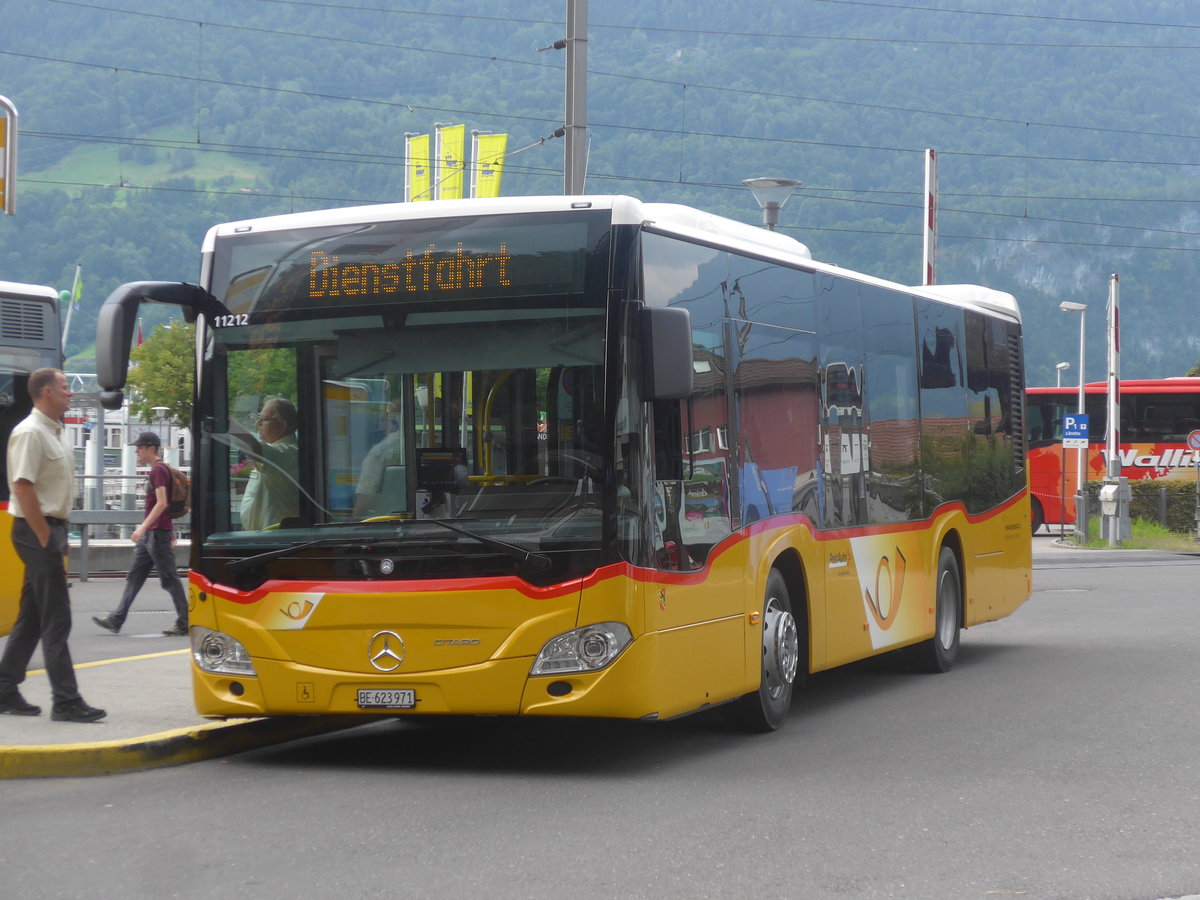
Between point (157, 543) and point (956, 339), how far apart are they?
6.95 m

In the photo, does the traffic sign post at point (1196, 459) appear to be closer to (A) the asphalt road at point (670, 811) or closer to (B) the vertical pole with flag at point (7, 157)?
(A) the asphalt road at point (670, 811)

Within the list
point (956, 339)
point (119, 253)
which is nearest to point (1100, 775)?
point (956, 339)

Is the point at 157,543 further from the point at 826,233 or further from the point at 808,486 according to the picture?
the point at 826,233

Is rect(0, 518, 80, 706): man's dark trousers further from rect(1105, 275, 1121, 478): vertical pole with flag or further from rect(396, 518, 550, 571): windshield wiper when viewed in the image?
rect(1105, 275, 1121, 478): vertical pole with flag

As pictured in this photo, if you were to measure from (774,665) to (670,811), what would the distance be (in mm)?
2555

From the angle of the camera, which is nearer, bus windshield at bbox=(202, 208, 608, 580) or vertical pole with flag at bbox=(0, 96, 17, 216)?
bus windshield at bbox=(202, 208, 608, 580)

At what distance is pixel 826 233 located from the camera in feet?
525

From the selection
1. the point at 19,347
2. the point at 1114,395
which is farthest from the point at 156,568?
the point at 1114,395

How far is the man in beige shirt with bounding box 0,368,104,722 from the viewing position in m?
9.28

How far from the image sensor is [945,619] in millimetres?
13812

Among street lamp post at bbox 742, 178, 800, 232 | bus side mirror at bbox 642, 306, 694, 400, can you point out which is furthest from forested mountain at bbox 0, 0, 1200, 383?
bus side mirror at bbox 642, 306, 694, 400

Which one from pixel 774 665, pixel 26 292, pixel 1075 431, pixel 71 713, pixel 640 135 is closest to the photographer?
pixel 71 713

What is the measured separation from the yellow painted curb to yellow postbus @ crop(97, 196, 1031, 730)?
0.20 meters

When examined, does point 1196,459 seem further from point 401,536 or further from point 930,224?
point 401,536
